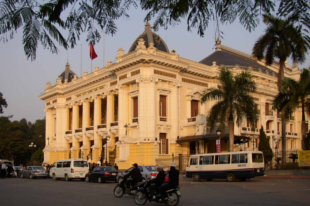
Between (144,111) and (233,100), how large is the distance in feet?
33.7

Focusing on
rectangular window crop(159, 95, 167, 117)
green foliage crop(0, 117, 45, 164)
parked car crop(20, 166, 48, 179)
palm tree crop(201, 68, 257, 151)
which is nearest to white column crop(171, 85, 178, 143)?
rectangular window crop(159, 95, 167, 117)

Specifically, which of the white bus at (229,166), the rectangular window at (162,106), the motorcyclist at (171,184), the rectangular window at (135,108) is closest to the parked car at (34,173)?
the rectangular window at (135,108)

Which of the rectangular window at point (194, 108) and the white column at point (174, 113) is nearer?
the white column at point (174, 113)

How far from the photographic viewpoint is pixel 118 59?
42156mm

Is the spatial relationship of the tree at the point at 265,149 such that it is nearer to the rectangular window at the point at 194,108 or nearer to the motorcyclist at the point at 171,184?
the rectangular window at the point at 194,108

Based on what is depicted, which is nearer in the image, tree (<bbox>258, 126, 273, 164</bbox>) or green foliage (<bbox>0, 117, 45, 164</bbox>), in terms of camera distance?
tree (<bbox>258, 126, 273, 164</bbox>)

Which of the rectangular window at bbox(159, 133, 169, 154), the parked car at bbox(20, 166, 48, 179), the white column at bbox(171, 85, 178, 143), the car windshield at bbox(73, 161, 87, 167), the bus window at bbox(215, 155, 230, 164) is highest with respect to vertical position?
the white column at bbox(171, 85, 178, 143)

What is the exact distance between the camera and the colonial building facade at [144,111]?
37969 mm

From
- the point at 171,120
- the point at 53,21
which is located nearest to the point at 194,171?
the point at 171,120

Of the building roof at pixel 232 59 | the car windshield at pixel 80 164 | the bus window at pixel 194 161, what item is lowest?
the car windshield at pixel 80 164

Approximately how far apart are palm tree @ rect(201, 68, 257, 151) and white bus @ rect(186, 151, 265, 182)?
14.9 feet

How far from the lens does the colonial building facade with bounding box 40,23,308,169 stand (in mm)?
37969

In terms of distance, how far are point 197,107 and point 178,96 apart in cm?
411

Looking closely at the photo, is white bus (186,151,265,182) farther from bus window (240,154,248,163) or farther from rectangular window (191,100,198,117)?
rectangular window (191,100,198,117)
